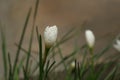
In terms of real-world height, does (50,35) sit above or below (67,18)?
below

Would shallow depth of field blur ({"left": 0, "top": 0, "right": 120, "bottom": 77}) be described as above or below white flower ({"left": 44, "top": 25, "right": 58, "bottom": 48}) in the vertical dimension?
above

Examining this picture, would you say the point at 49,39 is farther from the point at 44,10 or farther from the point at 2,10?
the point at 2,10

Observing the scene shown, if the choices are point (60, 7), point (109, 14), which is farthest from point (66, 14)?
point (109, 14)

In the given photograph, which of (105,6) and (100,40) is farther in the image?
(105,6)

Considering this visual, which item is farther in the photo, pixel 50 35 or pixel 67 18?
pixel 67 18

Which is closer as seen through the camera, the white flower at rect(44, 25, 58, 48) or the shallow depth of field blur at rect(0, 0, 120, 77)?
the white flower at rect(44, 25, 58, 48)

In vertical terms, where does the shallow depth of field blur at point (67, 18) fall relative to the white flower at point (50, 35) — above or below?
above

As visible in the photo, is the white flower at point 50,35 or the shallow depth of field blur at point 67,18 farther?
the shallow depth of field blur at point 67,18

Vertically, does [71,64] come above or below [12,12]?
below
